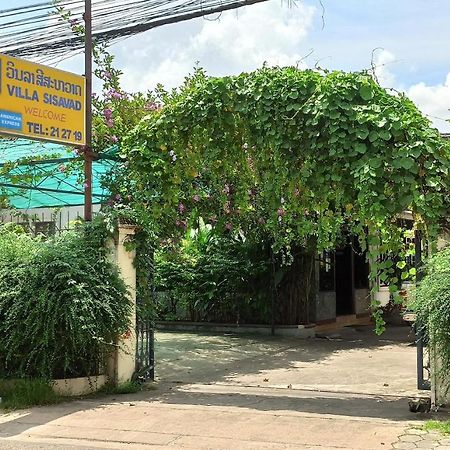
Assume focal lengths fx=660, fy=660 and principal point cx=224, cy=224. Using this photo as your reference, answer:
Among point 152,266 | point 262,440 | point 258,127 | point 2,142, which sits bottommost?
point 262,440

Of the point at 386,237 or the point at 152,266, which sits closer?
the point at 386,237

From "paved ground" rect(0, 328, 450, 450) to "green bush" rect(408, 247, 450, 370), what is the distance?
88 cm

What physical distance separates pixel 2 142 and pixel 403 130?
8564mm

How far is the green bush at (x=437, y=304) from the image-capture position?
7066 mm

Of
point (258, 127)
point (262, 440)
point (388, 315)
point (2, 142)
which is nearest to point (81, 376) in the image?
point (262, 440)

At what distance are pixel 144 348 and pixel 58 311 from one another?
1985 mm

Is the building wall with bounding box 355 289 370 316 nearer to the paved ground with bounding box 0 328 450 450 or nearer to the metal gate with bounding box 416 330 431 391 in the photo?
the paved ground with bounding box 0 328 450 450

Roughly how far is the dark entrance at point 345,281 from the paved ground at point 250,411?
19.3ft

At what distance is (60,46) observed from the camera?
40.3 ft

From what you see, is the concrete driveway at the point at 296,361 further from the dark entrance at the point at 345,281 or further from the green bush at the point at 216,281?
the dark entrance at the point at 345,281

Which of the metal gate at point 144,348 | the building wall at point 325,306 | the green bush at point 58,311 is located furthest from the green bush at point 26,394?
the building wall at point 325,306

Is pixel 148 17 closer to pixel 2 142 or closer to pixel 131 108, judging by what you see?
pixel 131 108

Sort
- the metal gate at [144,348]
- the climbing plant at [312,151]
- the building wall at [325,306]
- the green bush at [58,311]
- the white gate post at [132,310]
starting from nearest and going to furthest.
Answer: the climbing plant at [312,151] → the green bush at [58,311] → the white gate post at [132,310] → the metal gate at [144,348] → the building wall at [325,306]

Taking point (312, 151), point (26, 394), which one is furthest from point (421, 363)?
point (26, 394)
